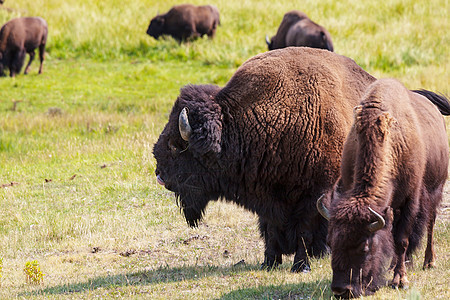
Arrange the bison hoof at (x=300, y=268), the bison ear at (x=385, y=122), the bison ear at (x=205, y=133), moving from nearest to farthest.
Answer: the bison ear at (x=385, y=122)
the bison ear at (x=205, y=133)
the bison hoof at (x=300, y=268)

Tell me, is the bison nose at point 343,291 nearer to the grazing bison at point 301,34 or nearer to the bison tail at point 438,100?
the bison tail at point 438,100

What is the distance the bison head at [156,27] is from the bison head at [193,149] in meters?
19.0

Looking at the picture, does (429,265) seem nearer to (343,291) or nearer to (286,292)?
(286,292)

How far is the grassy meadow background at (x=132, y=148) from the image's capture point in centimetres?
643

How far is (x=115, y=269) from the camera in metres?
7.18

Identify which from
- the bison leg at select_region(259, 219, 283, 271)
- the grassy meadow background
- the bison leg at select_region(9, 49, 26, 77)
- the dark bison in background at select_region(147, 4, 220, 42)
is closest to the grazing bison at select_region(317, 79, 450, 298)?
the grassy meadow background

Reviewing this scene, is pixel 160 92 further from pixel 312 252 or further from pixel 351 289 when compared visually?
pixel 351 289

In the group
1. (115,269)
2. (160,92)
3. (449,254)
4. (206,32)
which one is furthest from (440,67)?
(115,269)

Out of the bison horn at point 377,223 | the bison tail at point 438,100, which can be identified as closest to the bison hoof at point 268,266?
the bison horn at point 377,223

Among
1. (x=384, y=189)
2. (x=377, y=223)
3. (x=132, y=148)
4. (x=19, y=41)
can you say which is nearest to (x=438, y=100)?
(x=384, y=189)

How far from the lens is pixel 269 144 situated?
21.6 feet

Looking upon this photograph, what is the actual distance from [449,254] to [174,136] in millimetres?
3183

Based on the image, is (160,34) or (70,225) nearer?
(70,225)

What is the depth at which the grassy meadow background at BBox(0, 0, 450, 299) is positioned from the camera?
643 centimetres
